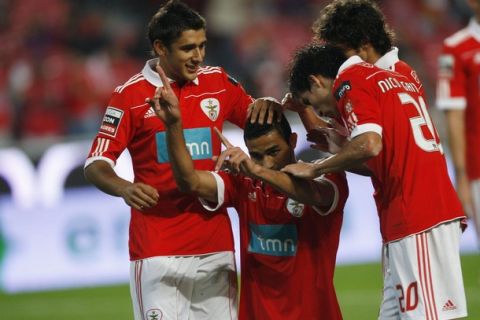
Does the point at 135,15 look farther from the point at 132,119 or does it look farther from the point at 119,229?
the point at 132,119

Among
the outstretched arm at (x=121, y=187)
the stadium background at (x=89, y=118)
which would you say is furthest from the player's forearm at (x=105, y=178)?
the stadium background at (x=89, y=118)

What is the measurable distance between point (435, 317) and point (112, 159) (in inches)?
64.4

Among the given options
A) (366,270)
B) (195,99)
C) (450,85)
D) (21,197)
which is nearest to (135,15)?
(21,197)

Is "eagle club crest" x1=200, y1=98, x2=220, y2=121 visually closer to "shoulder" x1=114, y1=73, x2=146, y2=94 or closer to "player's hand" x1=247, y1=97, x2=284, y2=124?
"player's hand" x1=247, y1=97, x2=284, y2=124

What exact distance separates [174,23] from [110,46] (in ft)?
28.6

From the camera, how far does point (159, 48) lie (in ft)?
15.5

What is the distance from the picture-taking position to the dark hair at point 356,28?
4316 millimetres

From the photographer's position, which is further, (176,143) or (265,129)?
(265,129)

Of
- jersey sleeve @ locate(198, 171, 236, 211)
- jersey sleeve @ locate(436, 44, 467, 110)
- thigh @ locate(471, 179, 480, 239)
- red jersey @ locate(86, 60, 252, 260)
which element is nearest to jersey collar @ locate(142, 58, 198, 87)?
red jersey @ locate(86, 60, 252, 260)

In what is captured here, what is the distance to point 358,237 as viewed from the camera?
980 cm

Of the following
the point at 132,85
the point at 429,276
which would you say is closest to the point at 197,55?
the point at 132,85

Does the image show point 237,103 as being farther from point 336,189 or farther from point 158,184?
point 336,189

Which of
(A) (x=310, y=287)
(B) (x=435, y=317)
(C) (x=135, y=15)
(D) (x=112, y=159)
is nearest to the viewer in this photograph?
(B) (x=435, y=317)

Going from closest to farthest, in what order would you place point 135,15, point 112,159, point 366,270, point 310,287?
point 310,287 → point 112,159 → point 366,270 → point 135,15
